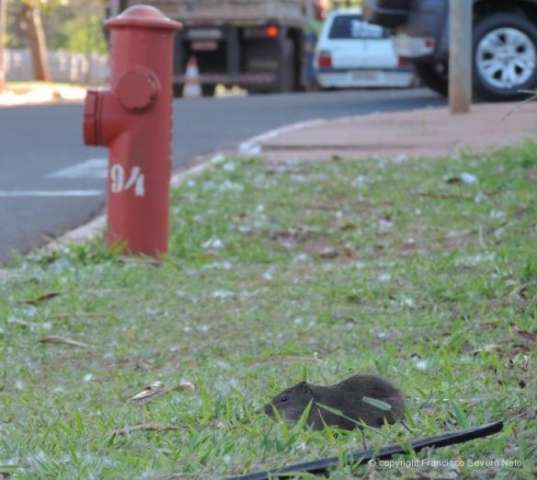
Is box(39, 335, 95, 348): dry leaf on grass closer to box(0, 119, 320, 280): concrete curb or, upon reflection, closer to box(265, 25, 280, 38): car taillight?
box(0, 119, 320, 280): concrete curb

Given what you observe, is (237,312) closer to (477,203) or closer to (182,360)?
(182,360)

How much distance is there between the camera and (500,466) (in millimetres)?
2592

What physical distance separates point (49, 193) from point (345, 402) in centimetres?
585

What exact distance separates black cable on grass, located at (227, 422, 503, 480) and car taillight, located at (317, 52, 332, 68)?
22079mm

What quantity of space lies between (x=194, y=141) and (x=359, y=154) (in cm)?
247

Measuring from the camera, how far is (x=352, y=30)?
25016 millimetres

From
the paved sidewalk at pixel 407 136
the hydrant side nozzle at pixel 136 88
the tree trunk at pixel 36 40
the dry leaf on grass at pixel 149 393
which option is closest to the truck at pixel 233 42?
the paved sidewalk at pixel 407 136

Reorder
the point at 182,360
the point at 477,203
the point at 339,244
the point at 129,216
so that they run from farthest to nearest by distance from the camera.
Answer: the point at 477,203 → the point at 339,244 → the point at 129,216 → the point at 182,360

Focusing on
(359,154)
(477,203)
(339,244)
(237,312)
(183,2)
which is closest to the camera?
(237,312)

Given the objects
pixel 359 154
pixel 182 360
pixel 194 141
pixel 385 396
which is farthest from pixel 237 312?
pixel 194 141

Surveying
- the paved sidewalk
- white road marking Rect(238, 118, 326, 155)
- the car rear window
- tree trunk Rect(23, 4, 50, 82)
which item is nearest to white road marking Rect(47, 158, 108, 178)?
white road marking Rect(238, 118, 326, 155)

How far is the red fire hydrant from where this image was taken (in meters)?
6.15

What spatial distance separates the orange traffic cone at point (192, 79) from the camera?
77.5ft

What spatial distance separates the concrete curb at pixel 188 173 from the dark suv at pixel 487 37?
134 cm
